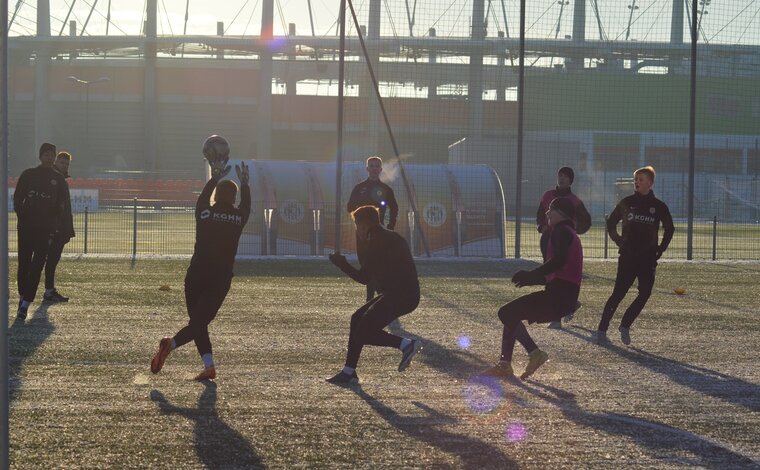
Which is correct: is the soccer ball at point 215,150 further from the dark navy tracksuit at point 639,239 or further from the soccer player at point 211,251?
the dark navy tracksuit at point 639,239

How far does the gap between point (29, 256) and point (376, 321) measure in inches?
218

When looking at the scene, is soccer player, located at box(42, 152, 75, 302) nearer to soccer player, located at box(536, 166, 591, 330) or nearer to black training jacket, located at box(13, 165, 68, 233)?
black training jacket, located at box(13, 165, 68, 233)

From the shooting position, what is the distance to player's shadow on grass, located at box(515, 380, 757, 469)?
6.43 m

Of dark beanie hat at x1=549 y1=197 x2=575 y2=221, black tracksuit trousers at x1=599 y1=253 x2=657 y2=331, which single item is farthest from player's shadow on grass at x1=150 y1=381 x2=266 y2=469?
black tracksuit trousers at x1=599 y1=253 x2=657 y2=331

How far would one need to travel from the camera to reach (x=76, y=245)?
93.8ft

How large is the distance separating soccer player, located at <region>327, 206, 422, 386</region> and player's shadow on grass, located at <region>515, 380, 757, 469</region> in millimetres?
1207

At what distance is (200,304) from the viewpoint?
28.5 feet

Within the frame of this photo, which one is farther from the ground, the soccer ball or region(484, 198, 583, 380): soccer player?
the soccer ball

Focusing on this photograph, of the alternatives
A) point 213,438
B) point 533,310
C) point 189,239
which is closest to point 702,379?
point 533,310

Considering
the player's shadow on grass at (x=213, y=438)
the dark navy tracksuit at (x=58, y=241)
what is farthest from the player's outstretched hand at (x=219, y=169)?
the dark navy tracksuit at (x=58, y=241)

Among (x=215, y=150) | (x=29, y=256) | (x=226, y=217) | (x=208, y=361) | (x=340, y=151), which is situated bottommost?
(x=208, y=361)

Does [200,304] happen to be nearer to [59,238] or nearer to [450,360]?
[450,360]

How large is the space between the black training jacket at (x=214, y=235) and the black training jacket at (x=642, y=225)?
430cm

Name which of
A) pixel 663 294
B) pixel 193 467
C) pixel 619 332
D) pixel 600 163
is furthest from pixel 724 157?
pixel 193 467
